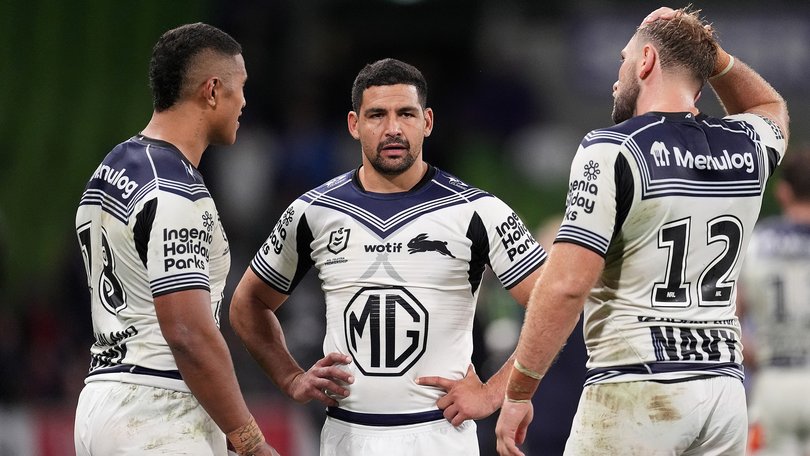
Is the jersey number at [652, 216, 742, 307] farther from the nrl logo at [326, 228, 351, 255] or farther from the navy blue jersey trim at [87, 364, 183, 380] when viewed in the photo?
the navy blue jersey trim at [87, 364, 183, 380]

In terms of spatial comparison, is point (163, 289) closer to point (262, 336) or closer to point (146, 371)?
point (146, 371)

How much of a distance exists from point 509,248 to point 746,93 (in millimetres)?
1229

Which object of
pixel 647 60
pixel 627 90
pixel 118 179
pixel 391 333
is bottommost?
pixel 391 333

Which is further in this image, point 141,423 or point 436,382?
point 436,382

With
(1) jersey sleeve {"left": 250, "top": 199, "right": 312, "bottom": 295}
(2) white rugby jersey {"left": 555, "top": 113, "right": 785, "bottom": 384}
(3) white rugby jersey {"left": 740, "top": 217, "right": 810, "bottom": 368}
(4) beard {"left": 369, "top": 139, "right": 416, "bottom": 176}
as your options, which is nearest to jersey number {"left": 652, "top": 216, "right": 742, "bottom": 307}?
(2) white rugby jersey {"left": 555, "top": 113, "right": 785, "bottom": 384}

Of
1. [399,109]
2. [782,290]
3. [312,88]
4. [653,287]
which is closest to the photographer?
[653,287]

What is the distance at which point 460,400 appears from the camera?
16.2 ft

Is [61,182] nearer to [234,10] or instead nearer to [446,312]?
[234,10]

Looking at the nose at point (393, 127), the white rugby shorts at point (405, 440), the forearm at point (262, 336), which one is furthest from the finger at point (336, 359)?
the nose at point (393, 127)

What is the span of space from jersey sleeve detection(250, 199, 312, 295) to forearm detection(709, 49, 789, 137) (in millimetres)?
1914

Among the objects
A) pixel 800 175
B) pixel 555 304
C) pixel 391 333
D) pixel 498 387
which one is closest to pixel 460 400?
pixel 498 387

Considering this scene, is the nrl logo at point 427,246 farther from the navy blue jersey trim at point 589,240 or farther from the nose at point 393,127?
the navy blue jersey trim at point 589,240

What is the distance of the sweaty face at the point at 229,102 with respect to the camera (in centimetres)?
Result: 484

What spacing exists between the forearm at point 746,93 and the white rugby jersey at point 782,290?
7.59 ft
